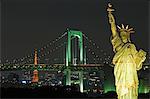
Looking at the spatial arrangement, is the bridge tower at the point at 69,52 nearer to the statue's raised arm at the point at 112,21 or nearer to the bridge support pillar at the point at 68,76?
the bridge support pillar at the point at 68,76

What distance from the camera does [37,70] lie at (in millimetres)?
21359

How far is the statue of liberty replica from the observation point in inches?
186

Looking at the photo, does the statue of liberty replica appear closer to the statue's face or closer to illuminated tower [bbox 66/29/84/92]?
the statue's face

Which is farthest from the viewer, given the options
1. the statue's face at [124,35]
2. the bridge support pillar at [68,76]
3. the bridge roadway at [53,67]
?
the bridge support pillar at [68,76]

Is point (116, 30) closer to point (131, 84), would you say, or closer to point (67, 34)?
point (131, 84)

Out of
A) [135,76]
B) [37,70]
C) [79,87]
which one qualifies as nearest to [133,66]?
[135,76]

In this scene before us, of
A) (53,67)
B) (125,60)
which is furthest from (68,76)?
(125,60)

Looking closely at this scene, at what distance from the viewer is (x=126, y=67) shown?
15.7ft

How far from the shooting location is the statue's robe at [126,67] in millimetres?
4738

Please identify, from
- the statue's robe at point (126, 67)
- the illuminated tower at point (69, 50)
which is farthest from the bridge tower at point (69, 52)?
Result: the statue's robe at point (126, 67)

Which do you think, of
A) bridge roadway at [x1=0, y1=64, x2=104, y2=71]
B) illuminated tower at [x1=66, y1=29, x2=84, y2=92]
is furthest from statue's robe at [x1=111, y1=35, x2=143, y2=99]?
A: illuminated tower at [x1=66, y1=29, x2=84, y2=92]

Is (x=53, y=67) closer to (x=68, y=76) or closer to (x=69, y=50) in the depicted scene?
(x=68, y=76)

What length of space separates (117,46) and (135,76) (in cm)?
40

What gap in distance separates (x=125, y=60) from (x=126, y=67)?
0.08 metres
